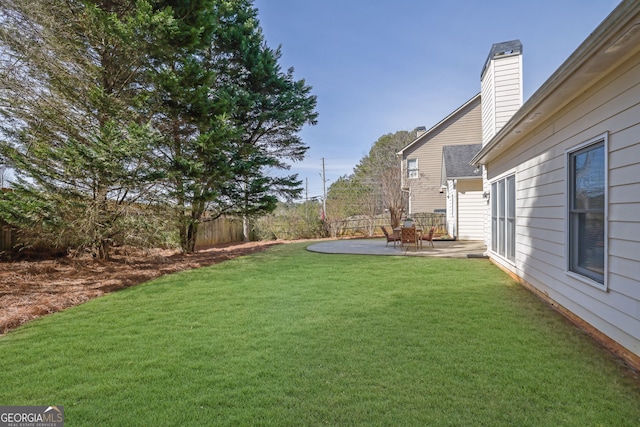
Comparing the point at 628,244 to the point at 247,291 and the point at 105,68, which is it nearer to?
the point at 247,291

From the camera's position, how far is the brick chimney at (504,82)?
741 centimetres

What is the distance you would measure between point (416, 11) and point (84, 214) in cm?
1118

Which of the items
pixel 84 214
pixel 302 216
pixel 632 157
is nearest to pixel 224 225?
pixel 302 216

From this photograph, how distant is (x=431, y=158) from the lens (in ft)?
59.8

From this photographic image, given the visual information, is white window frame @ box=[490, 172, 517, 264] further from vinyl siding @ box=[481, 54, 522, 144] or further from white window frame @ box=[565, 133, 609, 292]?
white window frame @ box=[565, 133, 609, 292]

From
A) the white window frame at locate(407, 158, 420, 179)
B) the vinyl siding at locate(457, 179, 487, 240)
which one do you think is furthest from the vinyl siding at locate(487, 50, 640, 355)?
the white window frame at locate(407, 158, 420, 179)

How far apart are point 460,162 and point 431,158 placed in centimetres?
563

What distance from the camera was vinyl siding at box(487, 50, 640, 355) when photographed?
2670 millimetres

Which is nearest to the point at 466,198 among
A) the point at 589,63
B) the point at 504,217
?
the point at 504,217

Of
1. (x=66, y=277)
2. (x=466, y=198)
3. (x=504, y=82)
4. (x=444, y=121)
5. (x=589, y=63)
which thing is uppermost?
(x=444, y=121)

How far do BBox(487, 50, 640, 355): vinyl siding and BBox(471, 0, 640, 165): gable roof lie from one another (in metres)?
0.10

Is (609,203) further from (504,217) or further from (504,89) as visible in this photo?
(504,89)

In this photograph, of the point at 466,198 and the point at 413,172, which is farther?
the point at 413,172

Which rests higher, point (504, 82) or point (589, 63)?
point (504, 82)
